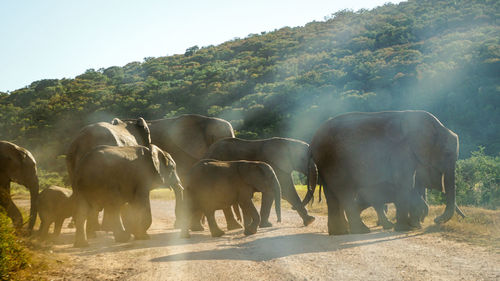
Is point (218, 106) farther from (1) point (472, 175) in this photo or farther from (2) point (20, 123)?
(1) point (472, 175)

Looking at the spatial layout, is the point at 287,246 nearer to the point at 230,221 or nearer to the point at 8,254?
the point at 230,221


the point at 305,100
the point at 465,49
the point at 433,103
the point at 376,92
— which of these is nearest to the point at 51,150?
the point at 305,100

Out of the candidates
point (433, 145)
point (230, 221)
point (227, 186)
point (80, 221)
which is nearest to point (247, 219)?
point (227, 186)

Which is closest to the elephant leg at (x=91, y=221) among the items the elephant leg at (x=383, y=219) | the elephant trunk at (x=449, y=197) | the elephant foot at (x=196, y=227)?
the elephant foot at (x=196, y=227)

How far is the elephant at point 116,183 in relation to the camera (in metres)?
10.5

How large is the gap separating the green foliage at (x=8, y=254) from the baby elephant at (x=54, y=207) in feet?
12.2

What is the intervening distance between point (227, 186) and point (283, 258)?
13.6ft

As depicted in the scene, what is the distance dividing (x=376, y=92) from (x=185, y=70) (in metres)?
42.1

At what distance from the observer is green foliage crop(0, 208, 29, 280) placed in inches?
282

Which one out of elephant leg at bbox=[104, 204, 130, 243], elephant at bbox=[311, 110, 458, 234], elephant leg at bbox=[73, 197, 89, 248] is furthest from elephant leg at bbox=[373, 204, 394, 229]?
elephant leg at bbox=[73, 197, 89, 248]

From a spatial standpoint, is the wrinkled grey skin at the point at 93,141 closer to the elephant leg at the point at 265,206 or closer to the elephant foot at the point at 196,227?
the elephant foot at the point at 196,227

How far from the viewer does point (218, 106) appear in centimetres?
6094

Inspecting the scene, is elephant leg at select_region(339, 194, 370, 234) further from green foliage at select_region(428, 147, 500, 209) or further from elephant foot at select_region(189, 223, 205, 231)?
green foliage at select_region(428, 147, 500, 209)

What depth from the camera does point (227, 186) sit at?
1221cm
